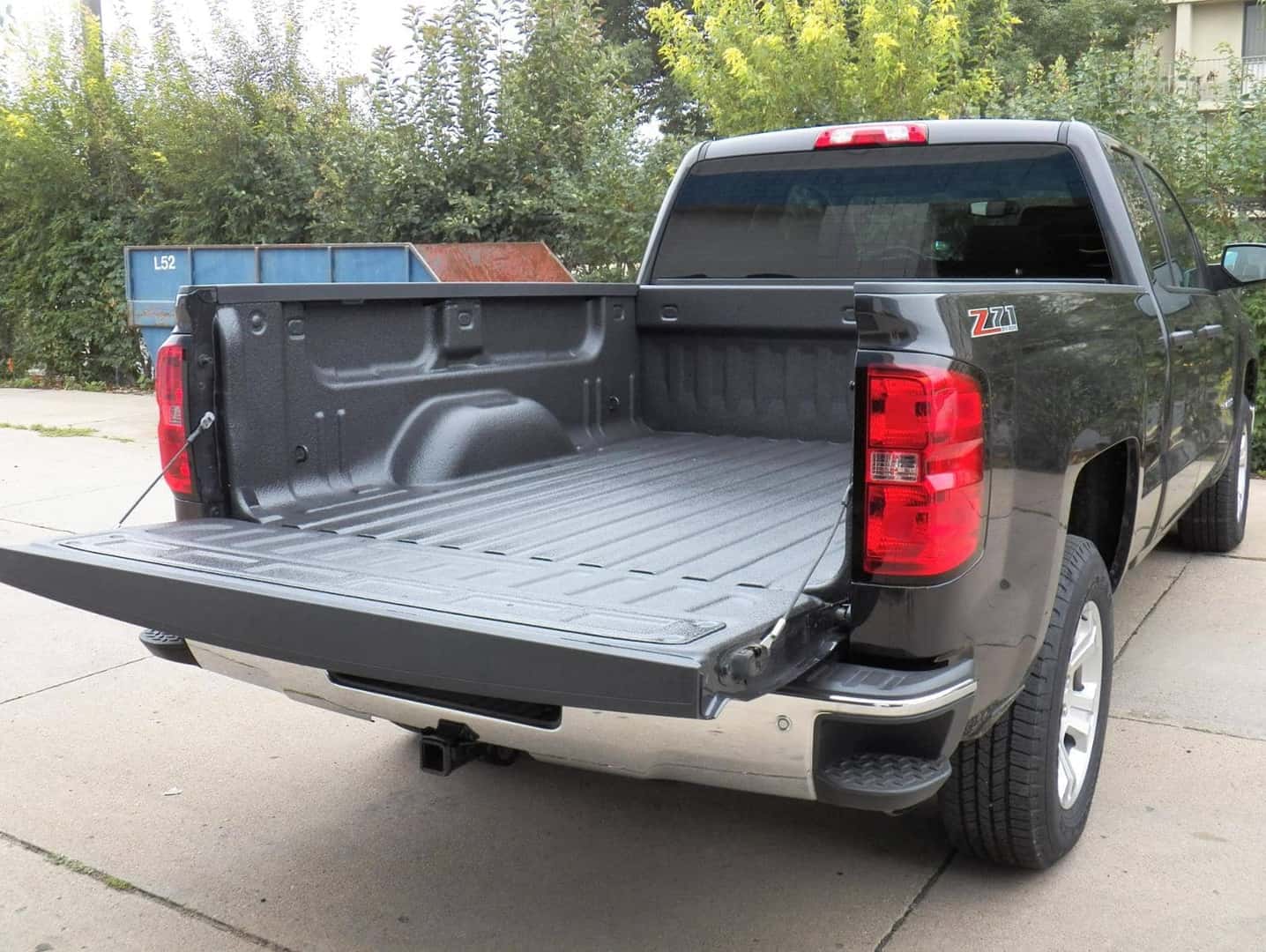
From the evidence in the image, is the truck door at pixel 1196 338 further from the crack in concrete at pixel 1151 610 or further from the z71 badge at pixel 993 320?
the z71 badge at pixel 993 320

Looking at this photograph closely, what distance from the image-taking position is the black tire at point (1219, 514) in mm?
6207

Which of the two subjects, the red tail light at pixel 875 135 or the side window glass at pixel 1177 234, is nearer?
the red tail light at pixel 875 135

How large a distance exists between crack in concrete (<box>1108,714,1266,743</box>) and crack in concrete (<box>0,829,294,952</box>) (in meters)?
2.81

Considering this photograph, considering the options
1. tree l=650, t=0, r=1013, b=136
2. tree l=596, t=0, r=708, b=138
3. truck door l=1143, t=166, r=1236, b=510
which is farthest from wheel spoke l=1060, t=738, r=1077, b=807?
tree l=596, t=0, r=708, b=138

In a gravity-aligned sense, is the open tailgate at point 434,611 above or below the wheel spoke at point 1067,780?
above

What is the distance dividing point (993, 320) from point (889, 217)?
2021 mm

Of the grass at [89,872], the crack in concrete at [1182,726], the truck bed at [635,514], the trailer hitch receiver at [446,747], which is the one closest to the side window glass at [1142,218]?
the truck bed at [635,514]

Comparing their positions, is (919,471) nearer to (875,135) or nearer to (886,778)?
(886,778)

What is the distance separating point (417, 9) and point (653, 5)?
1719cm

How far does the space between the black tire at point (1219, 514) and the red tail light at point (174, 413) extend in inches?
188

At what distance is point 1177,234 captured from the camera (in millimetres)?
4953

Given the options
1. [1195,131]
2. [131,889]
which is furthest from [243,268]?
[131,889]

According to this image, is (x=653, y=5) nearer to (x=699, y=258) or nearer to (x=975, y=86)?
(x=975, y=86)

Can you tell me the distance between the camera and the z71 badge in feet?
8.42
